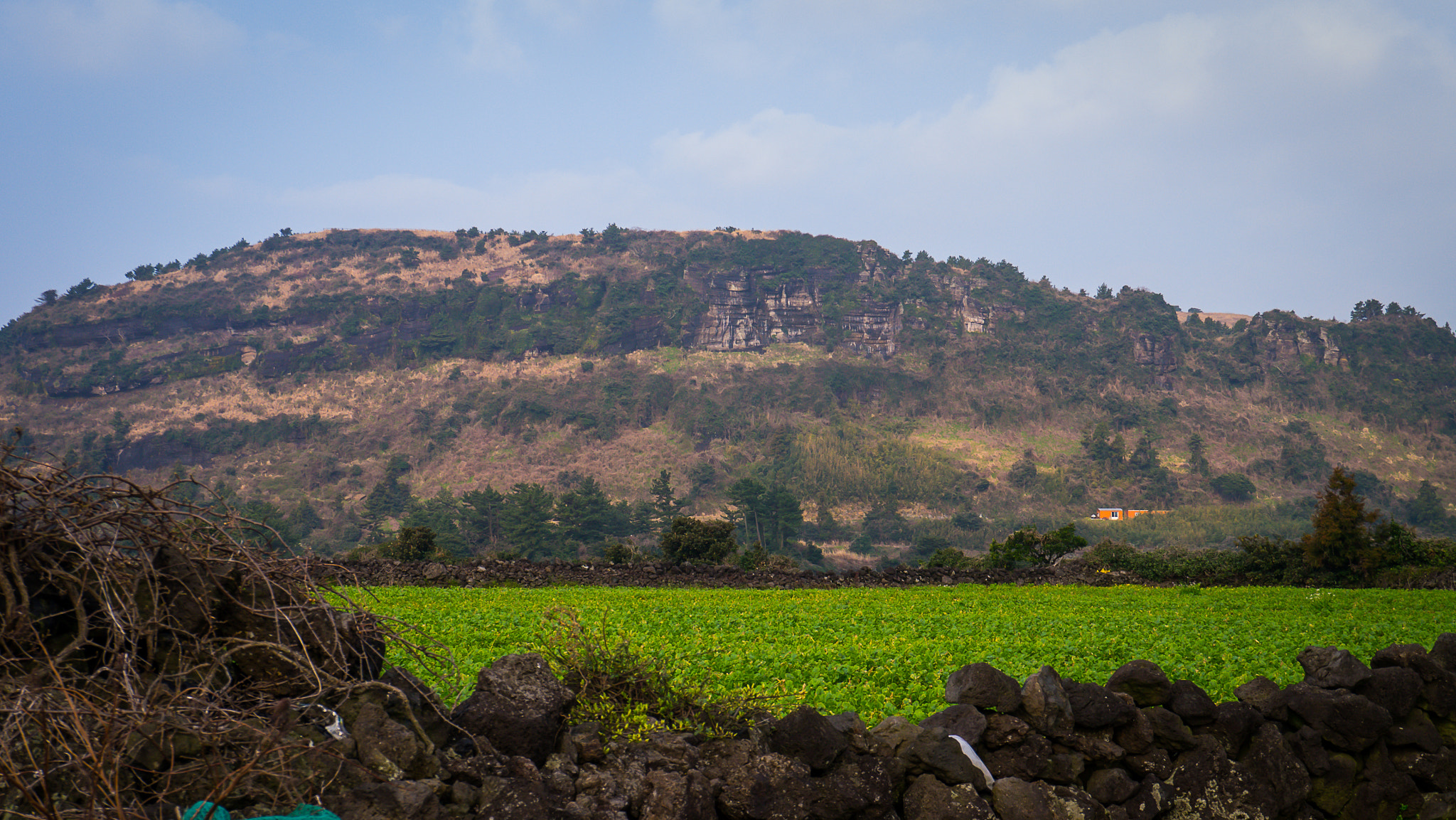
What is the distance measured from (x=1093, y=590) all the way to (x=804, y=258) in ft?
415

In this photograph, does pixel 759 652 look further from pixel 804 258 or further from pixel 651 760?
pixel 804 258

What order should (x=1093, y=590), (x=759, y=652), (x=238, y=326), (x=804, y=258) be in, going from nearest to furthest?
(x=759, y=652) → (x=1093, y=590) → (x=238, y=326) → (x=804, y=258)

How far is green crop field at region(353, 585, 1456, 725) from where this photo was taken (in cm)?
774

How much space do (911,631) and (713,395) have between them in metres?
92.6

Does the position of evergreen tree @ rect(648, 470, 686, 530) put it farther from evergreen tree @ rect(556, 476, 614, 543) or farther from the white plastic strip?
the white plastic strip

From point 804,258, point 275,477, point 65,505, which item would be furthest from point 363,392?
point 65,505

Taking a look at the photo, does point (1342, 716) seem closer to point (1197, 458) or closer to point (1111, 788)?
point (1111, 788)

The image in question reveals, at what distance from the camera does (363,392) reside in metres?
104

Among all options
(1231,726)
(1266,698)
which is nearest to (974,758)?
(1231,726)

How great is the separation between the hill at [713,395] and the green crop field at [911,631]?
37039mm

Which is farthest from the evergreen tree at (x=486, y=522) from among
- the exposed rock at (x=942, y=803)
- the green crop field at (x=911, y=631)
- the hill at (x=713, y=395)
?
the exposed rock at (x=942, y=803)

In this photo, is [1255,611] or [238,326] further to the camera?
[238,326]

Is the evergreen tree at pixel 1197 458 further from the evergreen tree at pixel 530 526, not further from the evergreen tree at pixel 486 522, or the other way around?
the evergreen tree at pixel 486 522

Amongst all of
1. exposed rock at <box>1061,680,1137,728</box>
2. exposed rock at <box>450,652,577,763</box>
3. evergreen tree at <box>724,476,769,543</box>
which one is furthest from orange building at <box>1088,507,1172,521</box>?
exposed rock at <box>450,652,577,763</box>
